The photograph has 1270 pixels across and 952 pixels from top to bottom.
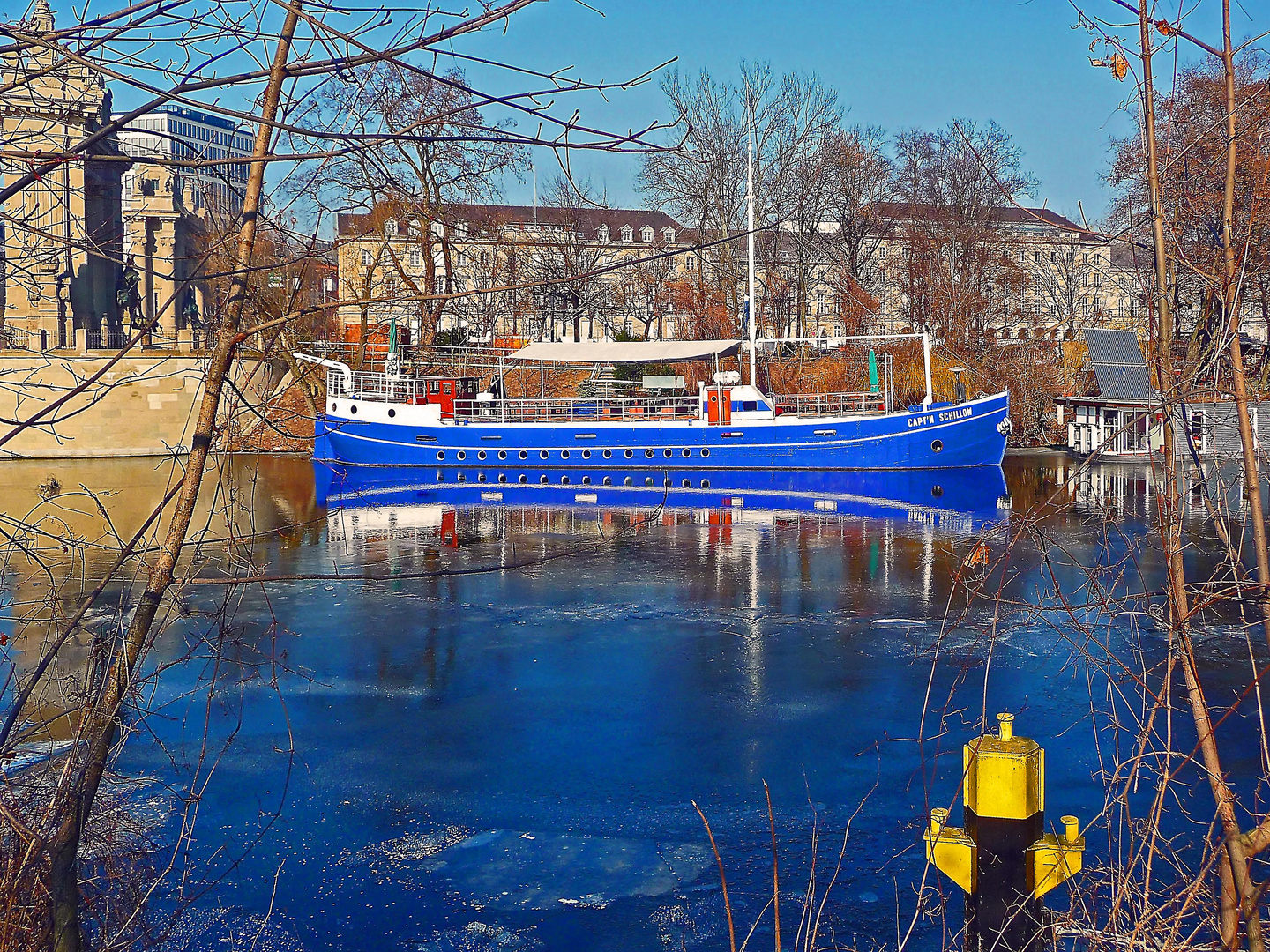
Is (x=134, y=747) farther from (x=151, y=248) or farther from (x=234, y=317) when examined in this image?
(x=234, y=317)

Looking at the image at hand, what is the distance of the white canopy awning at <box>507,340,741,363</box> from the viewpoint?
3234 cm

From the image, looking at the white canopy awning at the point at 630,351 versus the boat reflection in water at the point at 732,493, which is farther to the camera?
the white canopy awning at the point at 630,351

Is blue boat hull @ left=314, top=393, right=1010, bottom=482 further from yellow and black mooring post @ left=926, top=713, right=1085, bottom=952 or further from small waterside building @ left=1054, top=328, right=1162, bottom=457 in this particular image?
yellow and black mooring post @ left=926, top=713, right=1085, bottom=952

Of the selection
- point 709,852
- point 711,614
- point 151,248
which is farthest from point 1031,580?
point 151,248

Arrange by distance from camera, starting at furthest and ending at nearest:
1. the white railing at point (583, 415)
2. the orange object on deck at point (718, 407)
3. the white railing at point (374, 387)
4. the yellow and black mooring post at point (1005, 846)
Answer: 1. the white railing at point (374, 387)
2. the white railing at point (583, 415)
3. the orange object on deck at point (718, 407)
4. the yellow and black mooring post at point (1005, 846)

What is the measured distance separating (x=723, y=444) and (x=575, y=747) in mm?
22444

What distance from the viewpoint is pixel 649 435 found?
3025 centimetres

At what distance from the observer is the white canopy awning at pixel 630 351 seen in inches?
1273

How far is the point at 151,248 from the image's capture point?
200 inches

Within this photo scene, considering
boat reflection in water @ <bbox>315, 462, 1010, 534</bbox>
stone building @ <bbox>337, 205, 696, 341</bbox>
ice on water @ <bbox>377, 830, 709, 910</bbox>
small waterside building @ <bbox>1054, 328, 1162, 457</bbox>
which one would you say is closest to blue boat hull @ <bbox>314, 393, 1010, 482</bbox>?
boat reflection in water @ <bbox>315, 462, 1010, 534</bbox>

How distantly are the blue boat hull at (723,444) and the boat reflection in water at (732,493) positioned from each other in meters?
0.54

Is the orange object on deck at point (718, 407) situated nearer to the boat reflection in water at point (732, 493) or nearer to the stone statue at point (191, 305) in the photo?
the boat reflection in water at point (732, 493)

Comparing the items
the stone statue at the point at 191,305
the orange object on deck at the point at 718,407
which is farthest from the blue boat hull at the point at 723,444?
the stone statue at the point at 191,305

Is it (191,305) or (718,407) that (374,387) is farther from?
(191,305)
